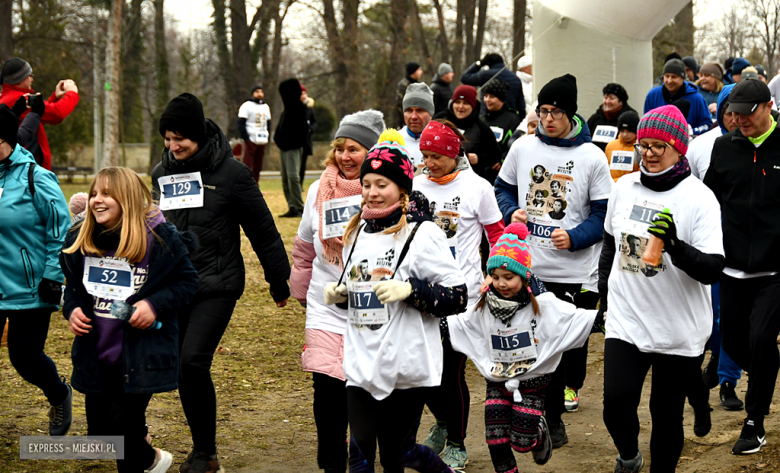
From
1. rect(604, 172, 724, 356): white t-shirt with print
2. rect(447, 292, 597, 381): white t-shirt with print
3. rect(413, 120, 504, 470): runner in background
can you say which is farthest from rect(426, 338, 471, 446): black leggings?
rect(604, 172, 724, 356): white t-shirt with print

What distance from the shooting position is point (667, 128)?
183 inches

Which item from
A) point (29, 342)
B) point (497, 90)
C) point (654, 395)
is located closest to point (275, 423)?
point (29, 342)

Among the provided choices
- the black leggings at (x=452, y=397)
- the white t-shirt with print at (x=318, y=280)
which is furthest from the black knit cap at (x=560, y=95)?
the black leggings at (x=452, y=397)

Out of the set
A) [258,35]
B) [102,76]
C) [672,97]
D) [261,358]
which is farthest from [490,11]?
[261,358]

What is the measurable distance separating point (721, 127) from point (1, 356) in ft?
20.2

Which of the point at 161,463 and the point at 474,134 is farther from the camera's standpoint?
the point at 474,134

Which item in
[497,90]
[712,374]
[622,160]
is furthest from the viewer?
[497,90]

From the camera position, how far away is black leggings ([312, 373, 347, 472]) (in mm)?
5016

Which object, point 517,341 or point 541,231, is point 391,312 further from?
point 541,231

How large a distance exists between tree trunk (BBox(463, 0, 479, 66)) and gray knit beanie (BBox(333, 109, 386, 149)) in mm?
29132

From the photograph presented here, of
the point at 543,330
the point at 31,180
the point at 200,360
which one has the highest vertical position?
the point at 31,180

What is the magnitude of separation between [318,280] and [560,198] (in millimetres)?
1768

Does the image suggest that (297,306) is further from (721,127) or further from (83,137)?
(83,137)

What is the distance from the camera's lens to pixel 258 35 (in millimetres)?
39469
